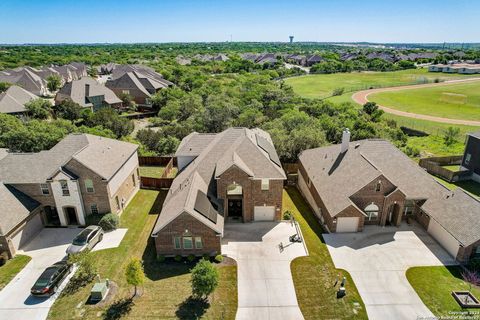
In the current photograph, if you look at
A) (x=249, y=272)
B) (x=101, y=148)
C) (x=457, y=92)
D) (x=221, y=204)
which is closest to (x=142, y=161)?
(x=101, y=148)

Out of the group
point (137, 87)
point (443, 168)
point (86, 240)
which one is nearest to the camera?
point (86, 240)

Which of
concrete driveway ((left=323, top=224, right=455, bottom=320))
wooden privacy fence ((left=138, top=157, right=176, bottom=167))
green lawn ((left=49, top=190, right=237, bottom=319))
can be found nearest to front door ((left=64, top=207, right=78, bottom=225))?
green lawn ((left=49, top=190, right=237, bottom=319))

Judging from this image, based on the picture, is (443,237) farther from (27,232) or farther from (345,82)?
(345,82)

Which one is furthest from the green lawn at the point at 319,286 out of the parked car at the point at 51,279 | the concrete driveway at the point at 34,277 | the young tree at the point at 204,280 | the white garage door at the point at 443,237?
the concrete driveway at the point at 34,277

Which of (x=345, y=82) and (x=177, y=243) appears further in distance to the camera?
(x=345, y=82)

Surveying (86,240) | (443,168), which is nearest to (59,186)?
(86,240)

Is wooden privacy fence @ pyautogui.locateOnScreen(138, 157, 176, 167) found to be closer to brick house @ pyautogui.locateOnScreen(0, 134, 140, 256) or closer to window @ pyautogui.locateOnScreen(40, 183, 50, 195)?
brick house @ pyautogui.locateOnScreen(0, 134, 140, 256)
